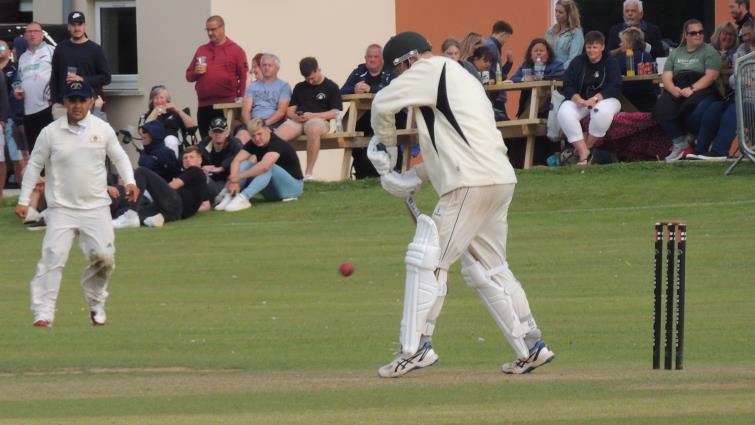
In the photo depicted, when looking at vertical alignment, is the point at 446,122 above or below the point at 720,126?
above

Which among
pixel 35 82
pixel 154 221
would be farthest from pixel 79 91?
pixel 35 82

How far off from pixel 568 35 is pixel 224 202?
5198 millimetres

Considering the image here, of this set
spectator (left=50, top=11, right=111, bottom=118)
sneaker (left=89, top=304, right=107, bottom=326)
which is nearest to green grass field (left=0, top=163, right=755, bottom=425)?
sneaker (left=89, top=304, right=107, bottom=326)

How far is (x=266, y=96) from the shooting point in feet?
77.6

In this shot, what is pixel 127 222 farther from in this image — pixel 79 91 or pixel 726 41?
pixel 726 41

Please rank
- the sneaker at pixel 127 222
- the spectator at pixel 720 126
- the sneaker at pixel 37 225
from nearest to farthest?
1. the spectator at pixel 720 126
2. the sneaker at pixel 127 222
3. the sneaker at pixel 37 225

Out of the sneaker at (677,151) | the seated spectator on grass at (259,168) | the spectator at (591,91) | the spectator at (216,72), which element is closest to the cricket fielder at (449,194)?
the spectator at (591,91)

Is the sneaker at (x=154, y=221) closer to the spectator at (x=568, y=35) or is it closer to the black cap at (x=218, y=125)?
the black cap at (x=218, y=125)

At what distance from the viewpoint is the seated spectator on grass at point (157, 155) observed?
22.5 meters

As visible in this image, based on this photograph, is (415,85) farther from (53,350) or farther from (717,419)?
(53,350)

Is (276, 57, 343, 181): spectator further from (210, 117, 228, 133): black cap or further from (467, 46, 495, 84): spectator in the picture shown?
(467, 46, 495, 84): spectator

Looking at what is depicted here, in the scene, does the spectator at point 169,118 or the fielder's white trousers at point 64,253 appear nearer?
the fielder's white trousers at point 64,253

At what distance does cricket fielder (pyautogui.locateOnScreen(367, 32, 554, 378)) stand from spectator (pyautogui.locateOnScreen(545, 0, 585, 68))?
12.8m

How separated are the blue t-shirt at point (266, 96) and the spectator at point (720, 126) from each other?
5792 mm
